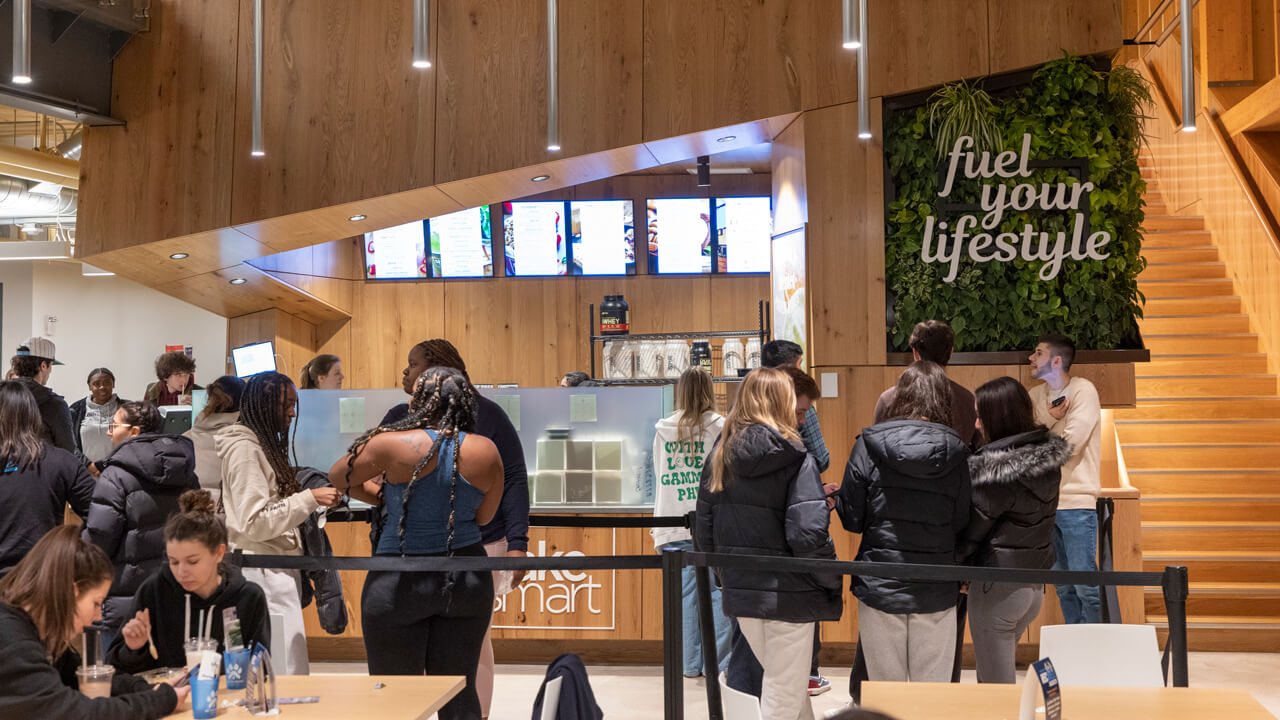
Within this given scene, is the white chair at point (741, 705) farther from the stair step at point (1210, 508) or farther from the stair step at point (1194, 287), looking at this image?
the stair step at point (1194, 287)

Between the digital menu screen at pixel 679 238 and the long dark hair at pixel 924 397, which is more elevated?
the digital menu screen at pixel 679 238

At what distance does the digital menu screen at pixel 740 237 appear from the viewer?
892 cm

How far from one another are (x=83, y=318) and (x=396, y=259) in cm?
509

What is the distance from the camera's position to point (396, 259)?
9336 millimetres

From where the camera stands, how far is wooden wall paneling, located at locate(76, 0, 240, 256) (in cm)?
621

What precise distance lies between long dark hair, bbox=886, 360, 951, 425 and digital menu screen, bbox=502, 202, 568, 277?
5.64 metres

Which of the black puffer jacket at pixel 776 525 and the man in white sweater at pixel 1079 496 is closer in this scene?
the black puffer jacket at pixel 776 525

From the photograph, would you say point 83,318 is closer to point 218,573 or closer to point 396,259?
point 396,259

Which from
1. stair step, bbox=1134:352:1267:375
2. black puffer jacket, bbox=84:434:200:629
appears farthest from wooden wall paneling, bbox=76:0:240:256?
stair step, bbox=1134:352:1267:375

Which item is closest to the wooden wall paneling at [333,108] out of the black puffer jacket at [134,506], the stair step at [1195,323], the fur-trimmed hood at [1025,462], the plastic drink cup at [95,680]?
the black puffer jacket at [134,506]

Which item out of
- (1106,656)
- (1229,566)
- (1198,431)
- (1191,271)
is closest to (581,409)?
(1106,656)

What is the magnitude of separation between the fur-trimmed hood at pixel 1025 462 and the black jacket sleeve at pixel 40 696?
8.62 ft

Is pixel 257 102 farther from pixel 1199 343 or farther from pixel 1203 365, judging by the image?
pixel 1199 343

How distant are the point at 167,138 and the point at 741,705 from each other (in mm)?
5350
